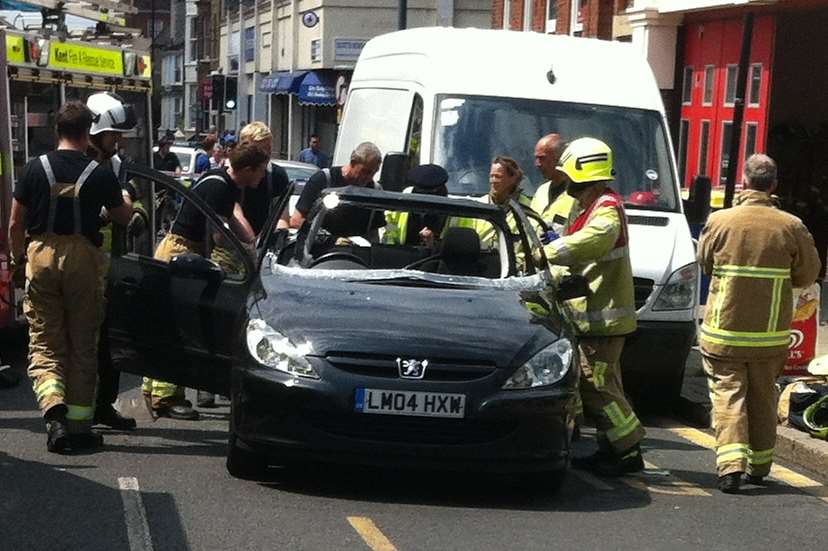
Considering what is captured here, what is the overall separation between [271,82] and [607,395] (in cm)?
4882

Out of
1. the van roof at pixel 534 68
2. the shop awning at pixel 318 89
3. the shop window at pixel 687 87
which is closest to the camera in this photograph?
the van roof at pixel 534 68

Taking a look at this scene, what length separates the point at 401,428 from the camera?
8.01 m

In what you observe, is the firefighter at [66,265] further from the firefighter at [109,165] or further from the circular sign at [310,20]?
the circular sign at [310,20]

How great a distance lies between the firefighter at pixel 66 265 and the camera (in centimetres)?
917

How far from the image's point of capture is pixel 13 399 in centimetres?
1128

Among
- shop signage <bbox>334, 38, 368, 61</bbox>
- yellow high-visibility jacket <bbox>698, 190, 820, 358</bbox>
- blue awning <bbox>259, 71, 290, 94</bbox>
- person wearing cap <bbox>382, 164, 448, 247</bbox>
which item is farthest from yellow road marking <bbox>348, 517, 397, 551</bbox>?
blue awning <bbox>259, 71, 290, 94</bbox>

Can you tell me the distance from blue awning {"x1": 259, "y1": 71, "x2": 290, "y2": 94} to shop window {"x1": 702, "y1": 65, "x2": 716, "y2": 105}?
32.9 m

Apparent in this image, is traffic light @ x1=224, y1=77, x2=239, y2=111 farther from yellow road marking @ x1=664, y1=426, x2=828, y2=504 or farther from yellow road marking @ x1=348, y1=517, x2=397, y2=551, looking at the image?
yellow road marking @ x1=348, y1=517, x2=397, y2=551

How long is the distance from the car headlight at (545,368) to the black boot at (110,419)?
299 centimetres

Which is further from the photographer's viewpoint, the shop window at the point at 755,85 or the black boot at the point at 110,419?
the shop window at the point at 755,85

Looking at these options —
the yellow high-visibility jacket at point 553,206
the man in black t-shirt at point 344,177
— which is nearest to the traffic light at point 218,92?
the man in black t-shirt at point 344,177

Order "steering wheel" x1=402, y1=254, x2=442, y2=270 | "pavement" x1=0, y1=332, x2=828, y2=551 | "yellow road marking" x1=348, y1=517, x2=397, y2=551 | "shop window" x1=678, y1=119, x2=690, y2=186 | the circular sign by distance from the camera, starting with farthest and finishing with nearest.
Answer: the circular sign, "shop window" x1=678, y1=119, x2=690, y2=186, "steering wheel" x1=402, y1=254, x2=442, y2=270, "pavement" x1=0, y1=332, x2=828, y2=551, "yellow road marking" x1=348, y1=517, x2=397, y2=551

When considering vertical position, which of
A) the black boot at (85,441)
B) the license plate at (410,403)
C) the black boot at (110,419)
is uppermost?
the license plate at (410,403)

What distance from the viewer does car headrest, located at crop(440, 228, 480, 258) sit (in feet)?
30.3
